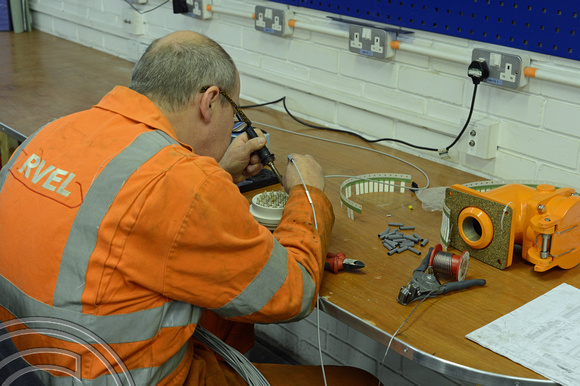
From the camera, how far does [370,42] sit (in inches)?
80.7

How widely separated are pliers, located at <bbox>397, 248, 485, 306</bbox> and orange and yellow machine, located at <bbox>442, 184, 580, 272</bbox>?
0.37ft

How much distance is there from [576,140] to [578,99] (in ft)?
0.36

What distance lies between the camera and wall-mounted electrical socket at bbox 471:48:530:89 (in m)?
1.68

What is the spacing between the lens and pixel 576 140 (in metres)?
1.65

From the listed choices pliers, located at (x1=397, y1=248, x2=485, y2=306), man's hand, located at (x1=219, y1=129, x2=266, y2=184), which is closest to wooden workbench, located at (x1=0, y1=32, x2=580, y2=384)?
A: pliers, located at (x1=397, y1=248, x2=485, y2=306)

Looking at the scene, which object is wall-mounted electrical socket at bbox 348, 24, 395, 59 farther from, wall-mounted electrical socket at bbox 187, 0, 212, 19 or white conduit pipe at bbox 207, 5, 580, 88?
wall-mounted electrical socket at bbox 187, 0, 212, 19

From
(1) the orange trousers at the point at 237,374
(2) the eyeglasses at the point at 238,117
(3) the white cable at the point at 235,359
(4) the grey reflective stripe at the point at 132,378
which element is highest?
(2) the eyeglasses at the point at 238,117

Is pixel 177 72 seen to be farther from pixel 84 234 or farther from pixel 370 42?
pixel 370 42

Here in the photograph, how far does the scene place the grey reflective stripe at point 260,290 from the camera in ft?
3.67

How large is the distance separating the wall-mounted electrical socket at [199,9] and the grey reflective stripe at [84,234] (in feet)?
5.86

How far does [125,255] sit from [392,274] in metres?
0.58

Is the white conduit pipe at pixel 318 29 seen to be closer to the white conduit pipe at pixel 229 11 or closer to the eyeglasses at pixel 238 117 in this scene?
the white conduit pipe at pixel 229 11

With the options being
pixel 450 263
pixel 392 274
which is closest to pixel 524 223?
pixel 450 263

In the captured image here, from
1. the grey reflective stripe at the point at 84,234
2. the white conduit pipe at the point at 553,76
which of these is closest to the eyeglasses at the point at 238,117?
the grey reflective stripe at the point at 84,234
